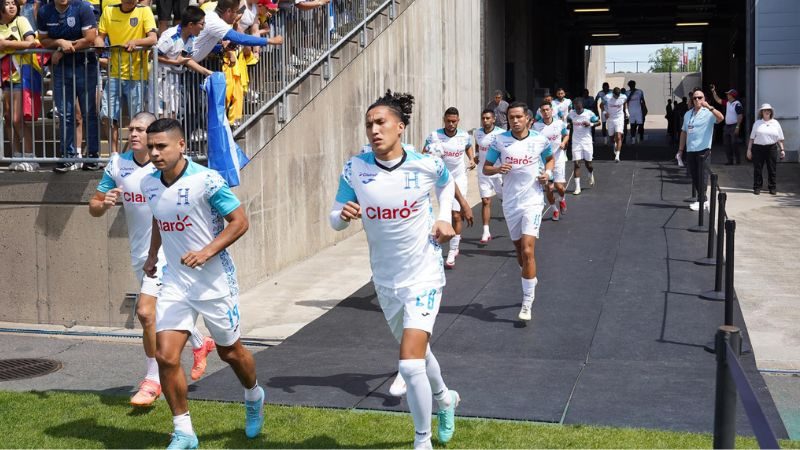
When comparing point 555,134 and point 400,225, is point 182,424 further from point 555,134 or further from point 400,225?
point 555,134

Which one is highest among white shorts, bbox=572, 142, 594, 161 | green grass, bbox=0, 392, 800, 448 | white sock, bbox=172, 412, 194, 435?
white shorts, bbox=572, 142, 594, 161

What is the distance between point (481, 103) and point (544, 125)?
10767mm

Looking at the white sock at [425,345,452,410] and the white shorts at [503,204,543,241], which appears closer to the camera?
the white sock at [425,345,452,410]

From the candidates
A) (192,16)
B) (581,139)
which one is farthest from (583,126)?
(192,16)

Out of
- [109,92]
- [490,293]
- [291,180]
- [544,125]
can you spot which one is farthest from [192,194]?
[544,125]

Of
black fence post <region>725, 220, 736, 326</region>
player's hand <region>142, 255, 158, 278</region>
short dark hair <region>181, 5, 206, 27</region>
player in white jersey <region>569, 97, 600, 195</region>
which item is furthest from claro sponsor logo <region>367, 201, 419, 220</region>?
player in white jersey <region>569, 97, 600, 195</region>

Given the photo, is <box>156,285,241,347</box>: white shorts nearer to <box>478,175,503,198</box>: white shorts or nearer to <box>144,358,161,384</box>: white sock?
<box>144,358,161,384</box>: white sock

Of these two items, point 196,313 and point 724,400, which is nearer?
point 724,400

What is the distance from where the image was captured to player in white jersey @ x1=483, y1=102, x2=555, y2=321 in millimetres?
11125

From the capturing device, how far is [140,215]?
319 inches

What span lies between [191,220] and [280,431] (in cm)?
160

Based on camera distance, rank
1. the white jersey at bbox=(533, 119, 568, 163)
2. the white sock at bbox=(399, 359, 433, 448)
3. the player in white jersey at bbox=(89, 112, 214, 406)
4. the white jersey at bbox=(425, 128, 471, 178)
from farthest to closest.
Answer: the white jersey at bbox=(533, 119, 568, 163) → the white jersey at bbox=(425, 128, 471, 178) → the player in white jersey at bbox=(89, 112, 214, 406) → the white sock at bbox=(399, 359, 433, 448)

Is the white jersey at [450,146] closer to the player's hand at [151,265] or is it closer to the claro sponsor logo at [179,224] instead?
the player's hand at [151,265]

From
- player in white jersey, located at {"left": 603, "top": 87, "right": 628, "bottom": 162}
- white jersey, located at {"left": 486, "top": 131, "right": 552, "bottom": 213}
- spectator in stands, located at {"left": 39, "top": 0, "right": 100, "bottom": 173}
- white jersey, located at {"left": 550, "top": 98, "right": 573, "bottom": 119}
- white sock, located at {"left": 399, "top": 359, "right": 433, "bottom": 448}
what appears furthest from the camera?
player in white jersey, located at {"left": 603, "top": 87, "right": 628, "bottom": 162}
